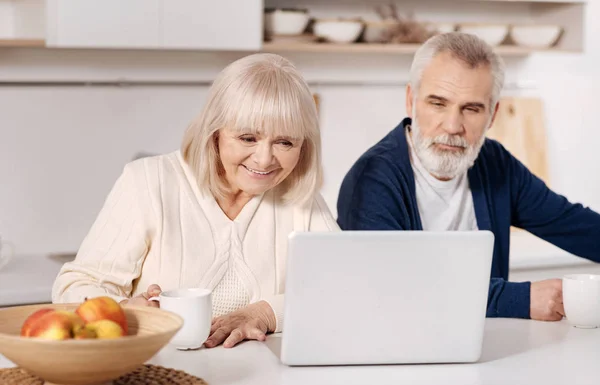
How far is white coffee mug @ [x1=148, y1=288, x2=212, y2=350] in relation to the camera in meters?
1.50

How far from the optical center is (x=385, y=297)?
4.73 feet

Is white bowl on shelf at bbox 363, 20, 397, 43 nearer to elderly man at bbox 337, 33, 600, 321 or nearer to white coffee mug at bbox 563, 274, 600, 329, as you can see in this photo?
elderly man at bbox 337, 33, 600, 321

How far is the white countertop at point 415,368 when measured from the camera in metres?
1.42

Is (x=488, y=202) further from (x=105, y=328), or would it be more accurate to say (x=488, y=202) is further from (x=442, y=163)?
(x=105, y=328)

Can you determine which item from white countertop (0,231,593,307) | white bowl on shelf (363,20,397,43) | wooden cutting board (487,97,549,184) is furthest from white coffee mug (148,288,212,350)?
wooden cutting board (487,97,549,184)

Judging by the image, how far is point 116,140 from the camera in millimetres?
3143

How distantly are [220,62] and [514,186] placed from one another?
1.26 meters

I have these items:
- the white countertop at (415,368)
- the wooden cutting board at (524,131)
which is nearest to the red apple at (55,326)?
the white countertop at (415,368)

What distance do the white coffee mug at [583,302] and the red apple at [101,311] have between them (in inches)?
35.9

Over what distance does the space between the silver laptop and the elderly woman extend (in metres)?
0.29

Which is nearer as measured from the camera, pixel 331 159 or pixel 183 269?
pixel 183 269

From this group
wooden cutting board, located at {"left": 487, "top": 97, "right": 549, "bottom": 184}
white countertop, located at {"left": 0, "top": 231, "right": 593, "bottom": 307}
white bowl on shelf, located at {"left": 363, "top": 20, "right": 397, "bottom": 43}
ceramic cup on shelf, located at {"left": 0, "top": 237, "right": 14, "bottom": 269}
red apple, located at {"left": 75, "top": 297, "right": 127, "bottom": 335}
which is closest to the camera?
red apple, located at {"left": 75, "top": 297, "right": 127, "bottom": 335}

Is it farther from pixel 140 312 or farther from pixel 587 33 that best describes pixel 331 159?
pixel 140 312

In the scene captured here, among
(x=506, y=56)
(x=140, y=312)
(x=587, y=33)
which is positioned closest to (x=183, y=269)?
(x=140, y=312)
